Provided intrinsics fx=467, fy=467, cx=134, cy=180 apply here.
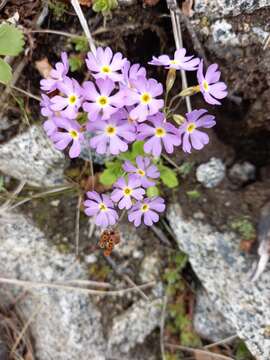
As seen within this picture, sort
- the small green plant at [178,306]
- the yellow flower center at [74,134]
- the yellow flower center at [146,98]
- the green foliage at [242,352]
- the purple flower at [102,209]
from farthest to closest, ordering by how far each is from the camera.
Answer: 1. the small green plant at [178,306]
2. the green foliage at [242,352]
3. the purple flower at [102,209]
4. the yellow flower center at [74,134]
5. the yellow flower center at [146,98]

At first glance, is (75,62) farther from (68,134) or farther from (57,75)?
(68,134)

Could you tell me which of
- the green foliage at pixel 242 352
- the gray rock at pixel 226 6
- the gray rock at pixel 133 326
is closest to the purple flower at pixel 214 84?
the gray rock at pixel 226 6

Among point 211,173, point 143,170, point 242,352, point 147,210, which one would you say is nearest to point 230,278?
point 242,352

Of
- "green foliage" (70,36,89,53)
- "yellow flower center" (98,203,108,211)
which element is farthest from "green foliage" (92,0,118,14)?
"yellow flower center" (98,203,108,211)

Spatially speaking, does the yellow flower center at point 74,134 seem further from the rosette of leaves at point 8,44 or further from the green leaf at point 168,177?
the green leaf at point 168,177

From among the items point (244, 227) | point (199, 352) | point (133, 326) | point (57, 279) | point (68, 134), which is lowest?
point (199, 352)

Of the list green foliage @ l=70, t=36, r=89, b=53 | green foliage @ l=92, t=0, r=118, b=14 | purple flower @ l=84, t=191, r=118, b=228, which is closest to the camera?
purple flower @ l=84, t=191, r=118, b=228

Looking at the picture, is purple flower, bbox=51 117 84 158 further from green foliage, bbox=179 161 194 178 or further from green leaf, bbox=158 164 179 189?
green foliage, bbox=179 161 194 178
